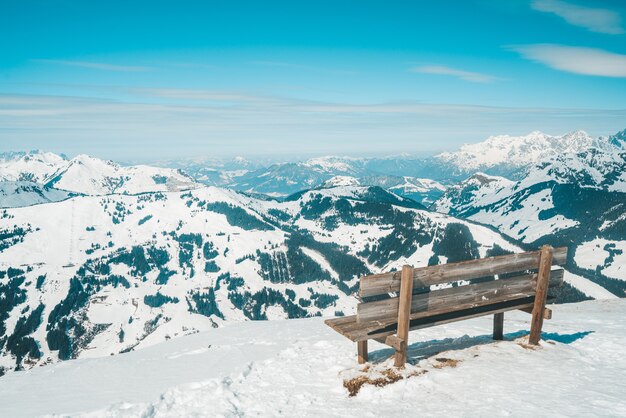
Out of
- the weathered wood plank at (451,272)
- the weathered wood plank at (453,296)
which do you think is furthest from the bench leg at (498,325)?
the weathered wood plank at (451,272)

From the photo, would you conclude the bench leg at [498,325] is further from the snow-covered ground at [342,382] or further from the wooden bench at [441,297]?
the wooden bench at [441,297]

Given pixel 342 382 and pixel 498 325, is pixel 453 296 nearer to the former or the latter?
pixel 498 325

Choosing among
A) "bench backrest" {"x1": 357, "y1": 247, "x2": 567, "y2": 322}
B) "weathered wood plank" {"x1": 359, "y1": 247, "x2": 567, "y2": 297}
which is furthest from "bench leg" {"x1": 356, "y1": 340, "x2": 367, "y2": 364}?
"weathered wood plank" {"x1": 359, "y1": 247, "x2": 567, "y2": 297}

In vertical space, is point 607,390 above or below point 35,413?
above

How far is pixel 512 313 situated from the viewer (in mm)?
30672

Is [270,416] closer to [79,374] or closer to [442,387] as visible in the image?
[442,387]

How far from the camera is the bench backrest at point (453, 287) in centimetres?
1321

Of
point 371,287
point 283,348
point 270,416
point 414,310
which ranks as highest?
point 371,287

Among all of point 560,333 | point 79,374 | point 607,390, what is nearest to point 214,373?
point 79,374

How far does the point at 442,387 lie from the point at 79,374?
55.5ft

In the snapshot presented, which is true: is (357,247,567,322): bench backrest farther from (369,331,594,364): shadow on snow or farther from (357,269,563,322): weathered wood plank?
(369,331,594,364): shadow on snow

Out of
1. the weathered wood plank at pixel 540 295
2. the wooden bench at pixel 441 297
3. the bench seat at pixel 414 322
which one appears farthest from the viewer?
the weathered wood plank at pixel 540 295

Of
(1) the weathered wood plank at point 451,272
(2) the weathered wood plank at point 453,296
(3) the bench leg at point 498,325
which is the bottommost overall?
(3) the bench leg at point 498,325

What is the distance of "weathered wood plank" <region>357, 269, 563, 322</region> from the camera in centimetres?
1355
